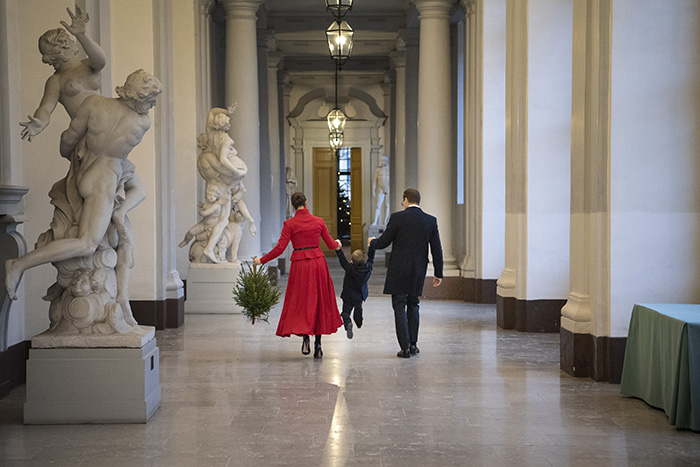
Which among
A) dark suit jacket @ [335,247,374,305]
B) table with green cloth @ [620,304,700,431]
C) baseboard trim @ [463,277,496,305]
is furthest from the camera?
baseboard trim @ [463,277,496,305]

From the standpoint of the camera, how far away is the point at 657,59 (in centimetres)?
700

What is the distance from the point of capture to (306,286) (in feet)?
27.2

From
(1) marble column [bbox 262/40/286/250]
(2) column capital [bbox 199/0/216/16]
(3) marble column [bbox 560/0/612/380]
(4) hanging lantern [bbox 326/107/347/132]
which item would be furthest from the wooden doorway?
(3) marble column [bbox 560/0/612/380]

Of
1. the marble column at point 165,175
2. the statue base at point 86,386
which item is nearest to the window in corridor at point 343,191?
the marble column at point 165,175

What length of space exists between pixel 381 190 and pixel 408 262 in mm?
18752

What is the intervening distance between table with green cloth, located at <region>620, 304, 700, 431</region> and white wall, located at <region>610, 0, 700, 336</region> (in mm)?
644

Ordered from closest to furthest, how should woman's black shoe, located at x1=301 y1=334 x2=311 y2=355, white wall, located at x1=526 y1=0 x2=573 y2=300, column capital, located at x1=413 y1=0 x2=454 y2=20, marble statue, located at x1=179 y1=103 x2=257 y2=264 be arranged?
woman's black shoe, located at x1=301 y1=334 x2=311 y2=355 → white wall, located at x1=526 y1=0 x2=573 y2=300 → marble statue, located at x1=179 y1=103 x2=257 y2=264 → column capital, located at x1=413 y1=0 x2=454 y2=20

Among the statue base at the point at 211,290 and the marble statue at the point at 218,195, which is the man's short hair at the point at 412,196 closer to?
the marble statue at the point at 218,195

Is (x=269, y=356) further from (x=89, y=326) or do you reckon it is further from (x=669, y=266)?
(x=669, y=266)

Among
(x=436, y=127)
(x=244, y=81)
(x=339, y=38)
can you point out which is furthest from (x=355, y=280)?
(x=244, y=81)

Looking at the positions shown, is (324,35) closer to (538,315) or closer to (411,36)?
(411,36)

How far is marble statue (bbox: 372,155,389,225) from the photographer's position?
27.0m

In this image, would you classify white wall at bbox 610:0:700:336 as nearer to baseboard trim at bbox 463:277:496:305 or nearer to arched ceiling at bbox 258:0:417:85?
baseboard trim at bbox 463:277:496:305

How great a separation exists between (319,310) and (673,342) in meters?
3.61
